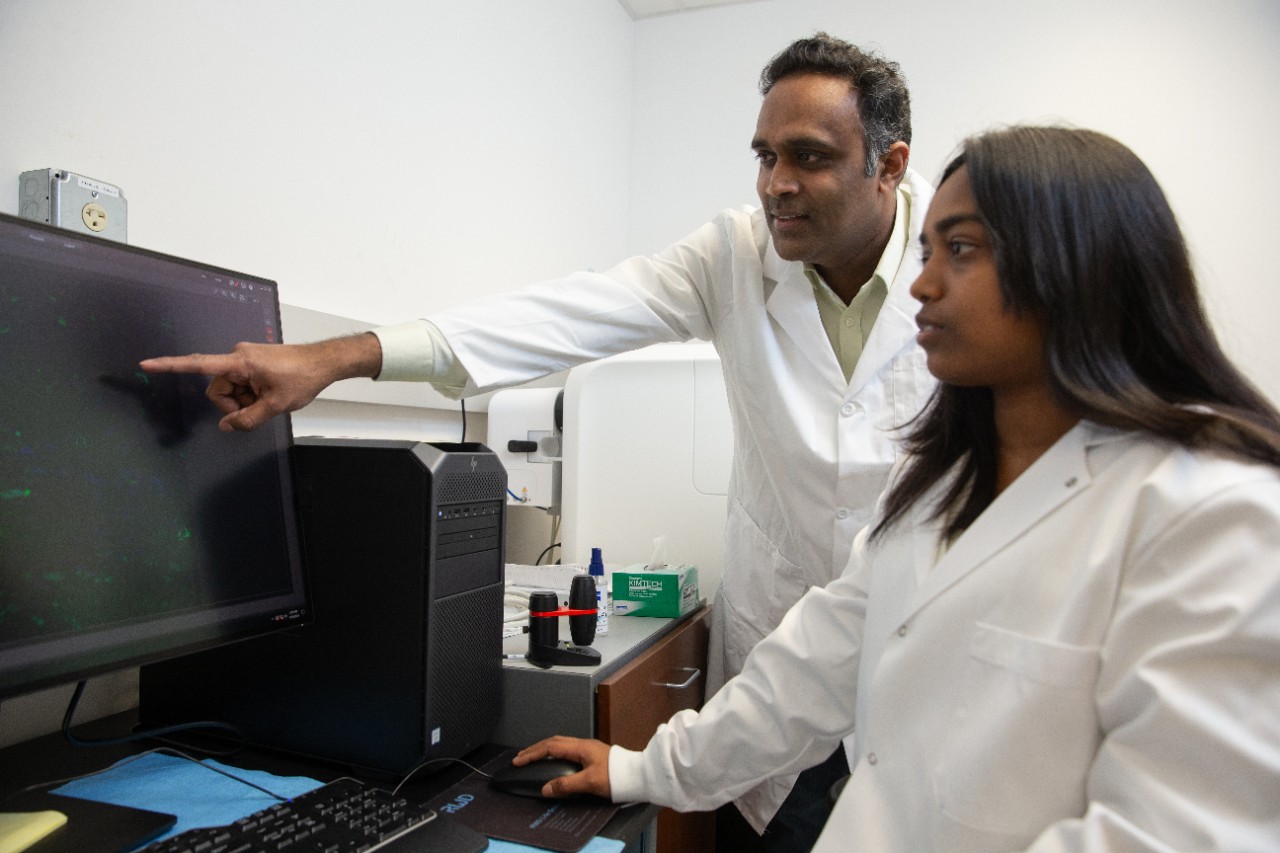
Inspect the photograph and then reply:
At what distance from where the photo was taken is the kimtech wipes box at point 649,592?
4.56 feet

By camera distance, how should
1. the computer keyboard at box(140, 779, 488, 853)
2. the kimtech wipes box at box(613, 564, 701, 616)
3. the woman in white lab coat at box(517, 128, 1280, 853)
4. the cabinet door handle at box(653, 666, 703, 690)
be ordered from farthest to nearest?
the kimtech wipes box at box(613, 564, 701, 616) < the cabinet door handle at box(653, 666, 703, 690) < the computer keyboard at box(140, 779, 488, 853) < the woman in white lab coat at box(517, 128, 1280, 853)

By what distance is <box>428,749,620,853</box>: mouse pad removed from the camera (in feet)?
2.54

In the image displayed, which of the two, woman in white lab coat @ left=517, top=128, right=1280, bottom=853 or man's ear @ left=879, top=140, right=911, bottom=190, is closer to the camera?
woman in white lab coat @ left=517, top=128, right=1280, bottom=853

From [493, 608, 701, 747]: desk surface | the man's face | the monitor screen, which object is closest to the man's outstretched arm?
the monitor screen

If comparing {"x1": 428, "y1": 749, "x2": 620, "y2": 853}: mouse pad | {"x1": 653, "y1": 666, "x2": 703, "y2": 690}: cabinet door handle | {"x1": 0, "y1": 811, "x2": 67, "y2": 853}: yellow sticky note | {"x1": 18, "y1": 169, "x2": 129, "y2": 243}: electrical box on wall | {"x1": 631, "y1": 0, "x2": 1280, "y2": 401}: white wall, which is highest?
{"x1": 631, "y1": 0, "x2": 1280, "y2": 401}: white wall

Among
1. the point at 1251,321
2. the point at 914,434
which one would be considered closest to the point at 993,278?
the point at 914,434

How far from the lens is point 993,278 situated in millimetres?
743

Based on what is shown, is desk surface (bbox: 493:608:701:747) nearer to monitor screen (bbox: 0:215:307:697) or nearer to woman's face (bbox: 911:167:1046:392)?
monitor screen (bbox: 0:215:307:697)

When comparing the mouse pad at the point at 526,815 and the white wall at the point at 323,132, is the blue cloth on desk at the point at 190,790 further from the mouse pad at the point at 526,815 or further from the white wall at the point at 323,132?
the white wall at the point at 323,132

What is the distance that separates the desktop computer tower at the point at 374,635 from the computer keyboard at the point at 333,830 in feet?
0.41

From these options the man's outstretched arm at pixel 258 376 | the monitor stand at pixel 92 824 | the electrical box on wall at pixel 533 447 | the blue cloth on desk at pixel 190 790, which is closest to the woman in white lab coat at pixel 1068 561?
the blue cloth on desk at pixel 190 790

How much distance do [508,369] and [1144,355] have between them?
773mm

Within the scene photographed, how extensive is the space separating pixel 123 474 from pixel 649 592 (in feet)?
2.72

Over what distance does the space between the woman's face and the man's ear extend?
24.7 inches
